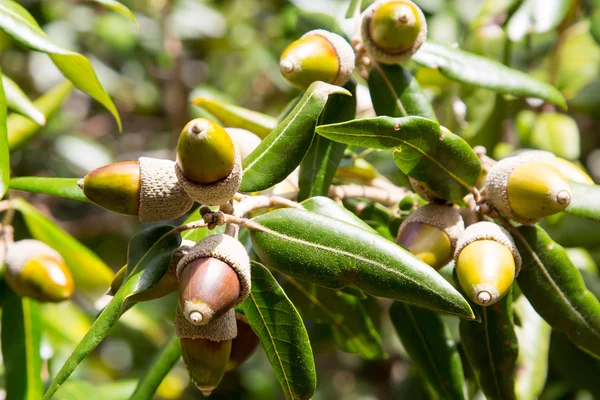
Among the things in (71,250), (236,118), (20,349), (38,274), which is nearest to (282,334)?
(38,274)

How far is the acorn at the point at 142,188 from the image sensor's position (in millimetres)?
992

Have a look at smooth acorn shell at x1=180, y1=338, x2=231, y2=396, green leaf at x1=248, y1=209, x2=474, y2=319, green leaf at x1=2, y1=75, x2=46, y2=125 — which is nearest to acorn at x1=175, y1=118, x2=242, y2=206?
green leaf at x1=248, y1=209, x2=474, y2=319

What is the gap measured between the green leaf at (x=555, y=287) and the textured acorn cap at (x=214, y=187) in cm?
49

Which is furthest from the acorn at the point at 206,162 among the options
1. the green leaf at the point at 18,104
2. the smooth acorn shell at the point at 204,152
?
the green leaf at the point at 18,104

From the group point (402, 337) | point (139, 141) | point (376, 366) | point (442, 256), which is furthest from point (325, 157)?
point (139, 141)

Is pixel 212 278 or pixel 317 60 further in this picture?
pixel 317 60

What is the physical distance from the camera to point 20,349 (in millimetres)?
1547

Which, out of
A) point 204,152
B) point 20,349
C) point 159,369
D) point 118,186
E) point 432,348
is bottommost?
point 20,349

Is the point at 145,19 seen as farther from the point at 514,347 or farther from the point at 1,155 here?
the point at 514,347

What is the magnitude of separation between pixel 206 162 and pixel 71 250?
103 cm

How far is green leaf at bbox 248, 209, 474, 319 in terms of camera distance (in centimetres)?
93

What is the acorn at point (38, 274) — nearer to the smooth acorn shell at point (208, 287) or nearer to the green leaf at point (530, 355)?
the smooth acorn shell at point (208, 287)

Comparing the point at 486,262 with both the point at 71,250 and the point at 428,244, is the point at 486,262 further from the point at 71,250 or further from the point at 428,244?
the point at 71,250

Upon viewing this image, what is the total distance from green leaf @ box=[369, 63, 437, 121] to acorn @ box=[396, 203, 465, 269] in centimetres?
22
